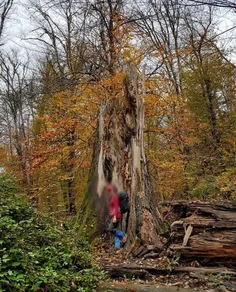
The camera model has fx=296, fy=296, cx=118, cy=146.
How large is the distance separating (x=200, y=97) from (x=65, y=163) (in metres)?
6.73

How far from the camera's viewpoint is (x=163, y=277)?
5023mm

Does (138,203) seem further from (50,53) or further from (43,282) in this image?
(50,53)

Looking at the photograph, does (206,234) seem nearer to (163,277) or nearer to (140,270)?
(163,277)

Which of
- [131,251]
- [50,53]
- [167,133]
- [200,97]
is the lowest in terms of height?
[131,251]

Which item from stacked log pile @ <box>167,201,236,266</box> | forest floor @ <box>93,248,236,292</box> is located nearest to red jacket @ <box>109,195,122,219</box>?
forest floor @ <box>93,248,236,292</box>

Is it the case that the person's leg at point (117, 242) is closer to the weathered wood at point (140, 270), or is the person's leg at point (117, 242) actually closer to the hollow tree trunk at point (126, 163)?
the hollow tree trunk at point (126, 163)

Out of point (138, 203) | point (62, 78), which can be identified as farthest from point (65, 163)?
point (138, 203)

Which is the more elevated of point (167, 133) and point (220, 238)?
point (167, 133)

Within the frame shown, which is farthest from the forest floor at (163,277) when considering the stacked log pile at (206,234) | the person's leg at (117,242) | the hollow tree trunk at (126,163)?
the hollow tree trunk at (126,163)

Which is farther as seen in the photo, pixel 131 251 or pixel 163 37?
pixel 163 37

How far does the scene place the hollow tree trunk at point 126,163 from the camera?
23.0 ft

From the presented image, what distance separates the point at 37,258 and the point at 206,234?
9.84ft

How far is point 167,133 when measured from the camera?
40.5 ft

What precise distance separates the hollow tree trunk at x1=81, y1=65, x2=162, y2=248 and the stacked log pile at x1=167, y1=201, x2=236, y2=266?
3.63ft
